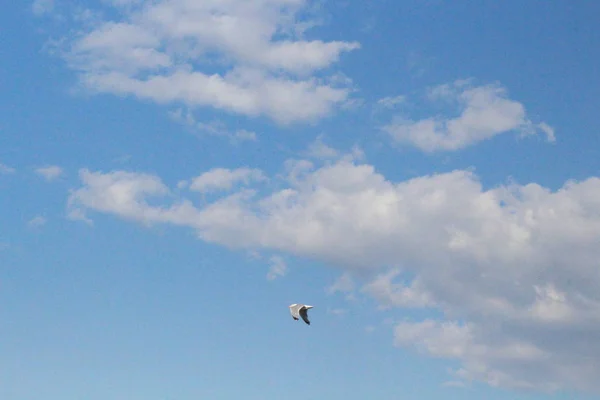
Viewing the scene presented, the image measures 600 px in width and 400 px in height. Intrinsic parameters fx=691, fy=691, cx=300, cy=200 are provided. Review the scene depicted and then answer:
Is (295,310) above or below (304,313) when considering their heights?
above

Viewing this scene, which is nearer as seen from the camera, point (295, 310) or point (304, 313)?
point (304, 313)

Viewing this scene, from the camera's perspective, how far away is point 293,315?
618 feet

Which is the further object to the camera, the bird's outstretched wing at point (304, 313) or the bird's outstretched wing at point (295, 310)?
the bird's outstretched wing at point (295, 310)

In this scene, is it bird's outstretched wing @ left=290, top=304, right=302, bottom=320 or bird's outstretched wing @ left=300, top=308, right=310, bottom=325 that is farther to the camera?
bird's outstretched wing @ left=290, top=304, right=302, bottom=320
